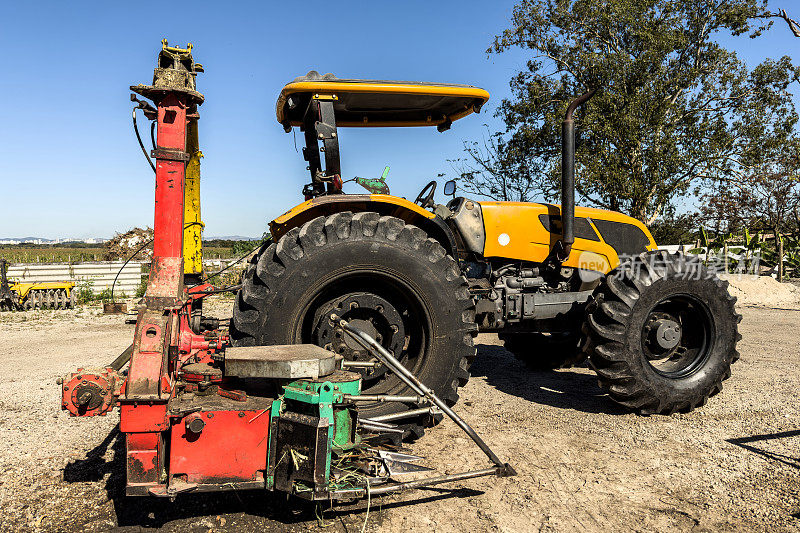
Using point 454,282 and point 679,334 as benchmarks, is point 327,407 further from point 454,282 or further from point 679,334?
point 679,334

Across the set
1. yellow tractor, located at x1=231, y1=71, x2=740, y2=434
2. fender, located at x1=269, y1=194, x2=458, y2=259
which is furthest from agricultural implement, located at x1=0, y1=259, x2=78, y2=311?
fender, located at x1=269, y1=194, x2=458, y2=259

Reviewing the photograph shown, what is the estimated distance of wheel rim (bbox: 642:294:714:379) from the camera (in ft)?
14.4

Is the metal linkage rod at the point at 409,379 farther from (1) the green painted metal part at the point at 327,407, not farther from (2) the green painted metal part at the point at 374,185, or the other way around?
(2) the green painted metal part at the point at 374,185

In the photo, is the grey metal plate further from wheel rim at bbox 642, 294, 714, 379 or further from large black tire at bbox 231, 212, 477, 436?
wheel rim at bbox 642, 294, 714, 379

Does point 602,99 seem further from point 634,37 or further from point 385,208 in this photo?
point 385,208

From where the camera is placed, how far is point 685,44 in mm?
17781

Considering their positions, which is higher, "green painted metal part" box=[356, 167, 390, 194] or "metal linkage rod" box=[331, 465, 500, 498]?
"green painted metal part" box=[356, 167, 390, 194]

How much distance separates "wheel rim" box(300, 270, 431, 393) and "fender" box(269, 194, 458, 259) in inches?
21.5

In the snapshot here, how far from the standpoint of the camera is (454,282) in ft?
11.9

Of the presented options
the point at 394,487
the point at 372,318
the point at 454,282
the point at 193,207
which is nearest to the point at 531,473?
the point at 394,487

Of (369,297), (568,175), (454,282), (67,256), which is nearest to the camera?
(369,297)

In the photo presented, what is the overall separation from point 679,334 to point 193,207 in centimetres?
446

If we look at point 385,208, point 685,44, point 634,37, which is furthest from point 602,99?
point 385,208

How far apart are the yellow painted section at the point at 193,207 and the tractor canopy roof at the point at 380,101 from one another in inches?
30.6
